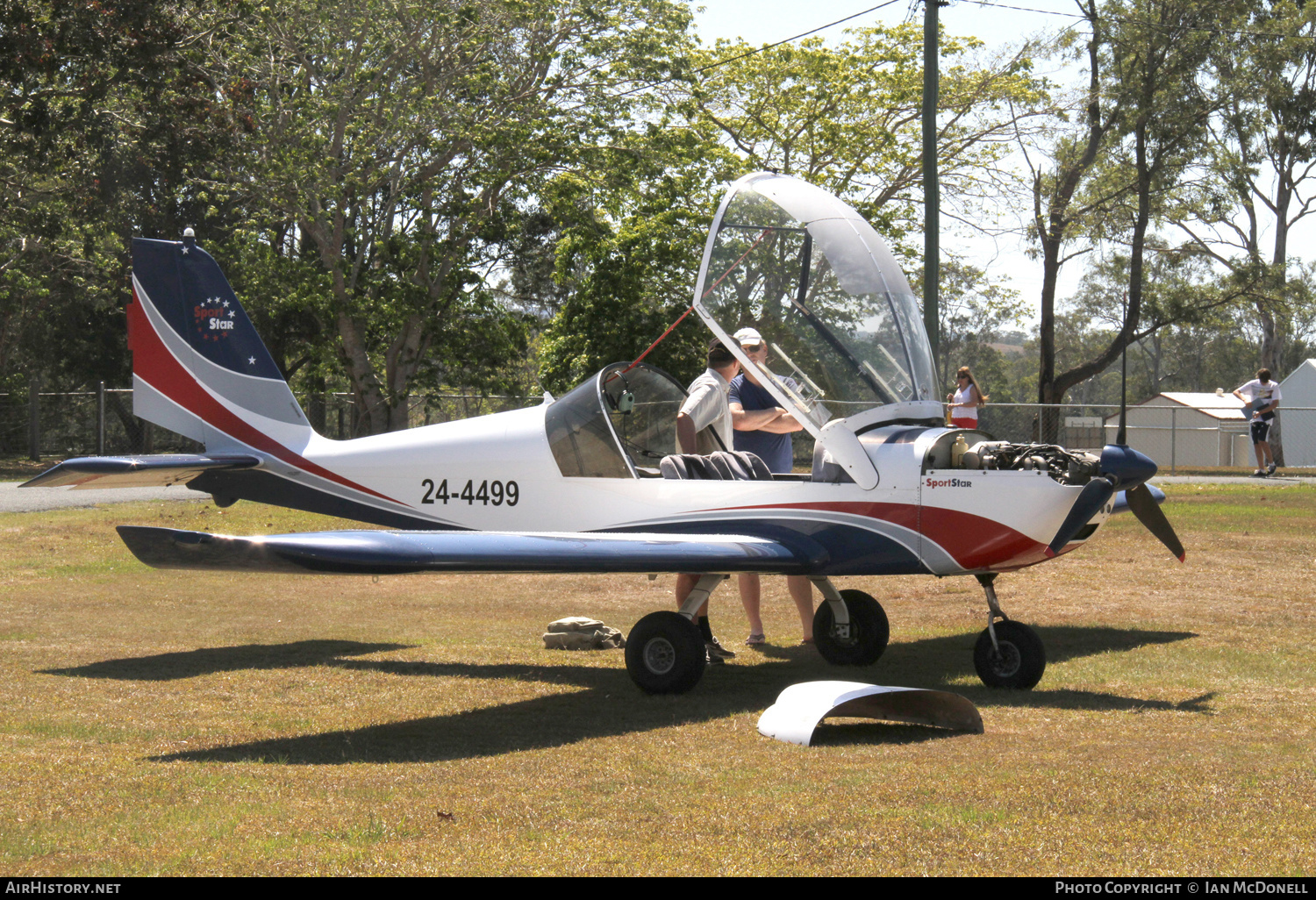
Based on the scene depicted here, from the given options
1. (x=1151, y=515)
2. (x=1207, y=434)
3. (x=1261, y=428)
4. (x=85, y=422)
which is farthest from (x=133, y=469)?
(x=1207, y=434)

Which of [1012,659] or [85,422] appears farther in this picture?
[85,422]

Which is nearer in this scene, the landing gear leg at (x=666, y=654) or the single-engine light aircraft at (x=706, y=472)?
the single-engine light aircraft at (x=706, y=472)

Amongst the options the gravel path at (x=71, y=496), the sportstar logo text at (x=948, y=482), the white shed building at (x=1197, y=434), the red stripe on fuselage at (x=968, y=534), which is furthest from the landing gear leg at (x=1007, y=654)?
the white shed building at (x=1197, y=434)

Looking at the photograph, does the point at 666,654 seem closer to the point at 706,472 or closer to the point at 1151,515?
the point at 706,472

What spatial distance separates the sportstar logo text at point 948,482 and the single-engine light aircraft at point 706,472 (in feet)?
0.04

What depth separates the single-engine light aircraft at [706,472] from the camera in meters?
7.18

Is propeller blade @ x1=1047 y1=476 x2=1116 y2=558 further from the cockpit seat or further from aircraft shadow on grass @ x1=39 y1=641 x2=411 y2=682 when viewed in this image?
aircraft shadow on grass @ x1=39 y1=641 x2=411 y2=682

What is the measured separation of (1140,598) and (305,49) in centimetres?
2270

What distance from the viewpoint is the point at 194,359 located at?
10.2 m

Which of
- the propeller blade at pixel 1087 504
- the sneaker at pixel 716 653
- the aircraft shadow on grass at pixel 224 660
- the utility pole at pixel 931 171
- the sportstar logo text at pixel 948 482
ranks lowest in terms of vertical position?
the aircraft shadow on grass at pixel 224 660

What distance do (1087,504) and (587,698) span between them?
10.6 ft

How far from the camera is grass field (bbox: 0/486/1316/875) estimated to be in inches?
162

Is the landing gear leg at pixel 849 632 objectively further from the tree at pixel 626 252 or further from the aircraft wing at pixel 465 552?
the tree at pixel 626 252
